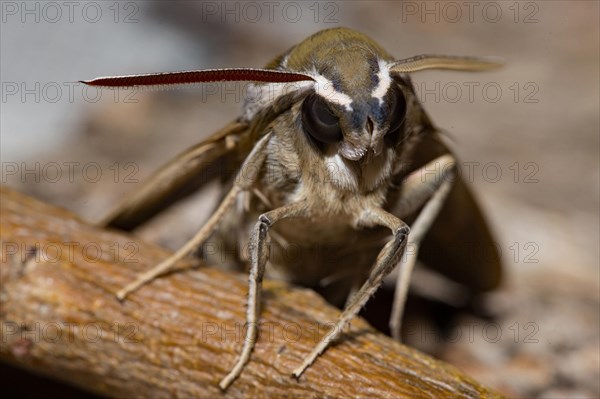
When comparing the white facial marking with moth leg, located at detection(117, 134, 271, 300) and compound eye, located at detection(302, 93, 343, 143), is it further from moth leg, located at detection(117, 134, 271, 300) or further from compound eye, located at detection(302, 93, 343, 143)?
moth leg, located at detection(117, 134, 271, 300)

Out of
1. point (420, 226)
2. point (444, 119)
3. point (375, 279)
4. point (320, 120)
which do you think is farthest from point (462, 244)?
point (444, 119)

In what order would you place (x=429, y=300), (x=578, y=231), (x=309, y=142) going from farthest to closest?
Result: (x=578, y=231) → (x=429, y=300) → (x=309, y=142)

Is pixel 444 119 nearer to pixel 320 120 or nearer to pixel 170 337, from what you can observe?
pixel 320 120

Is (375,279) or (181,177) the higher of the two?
(181,177)

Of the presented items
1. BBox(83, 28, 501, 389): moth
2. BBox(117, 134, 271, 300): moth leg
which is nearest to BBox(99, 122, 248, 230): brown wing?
BBox(83, 28, 501, 389): moth

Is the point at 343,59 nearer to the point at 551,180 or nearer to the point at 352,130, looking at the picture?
the point at 352,130

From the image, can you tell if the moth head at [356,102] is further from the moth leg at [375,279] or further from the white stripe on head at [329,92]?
the moth leg at [375,279]

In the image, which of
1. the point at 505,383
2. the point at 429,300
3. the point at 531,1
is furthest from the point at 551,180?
the point at 531,1
